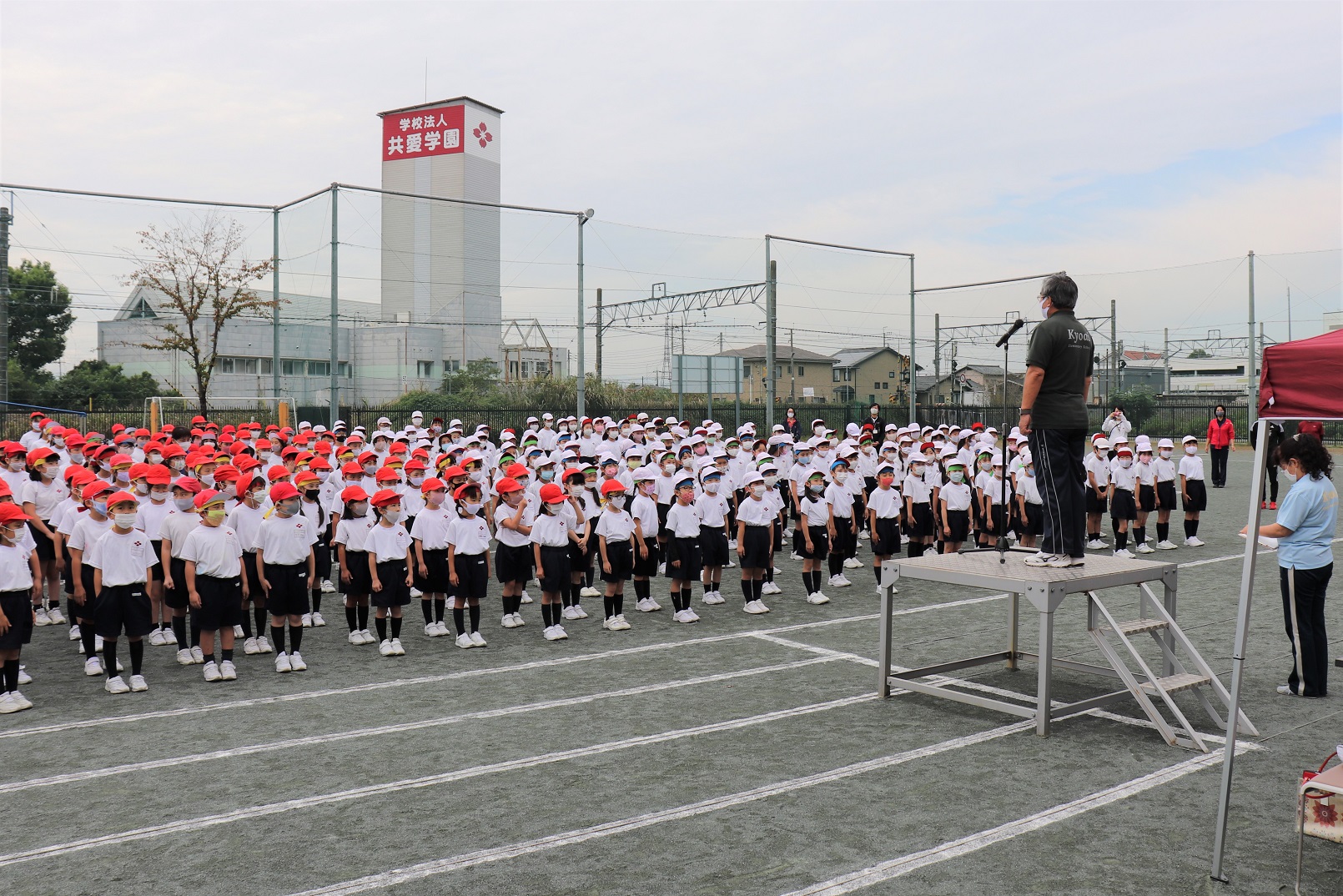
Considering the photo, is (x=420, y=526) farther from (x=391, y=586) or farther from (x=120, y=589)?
(x=120, y=589)

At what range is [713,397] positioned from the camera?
96.9 feet

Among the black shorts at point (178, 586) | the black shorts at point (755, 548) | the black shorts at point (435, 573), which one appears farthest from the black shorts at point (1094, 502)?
the black shorts at point (178, 586)

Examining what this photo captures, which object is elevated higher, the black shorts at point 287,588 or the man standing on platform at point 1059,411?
the man standing on platform at point 1059,411

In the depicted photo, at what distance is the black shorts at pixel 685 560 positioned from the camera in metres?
11.7

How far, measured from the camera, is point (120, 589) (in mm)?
8688

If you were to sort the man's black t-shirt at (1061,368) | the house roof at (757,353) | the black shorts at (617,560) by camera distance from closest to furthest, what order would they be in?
the man's black t-shirt at (1061,368), the black shorts at (617,560), the house roof at (757,353)

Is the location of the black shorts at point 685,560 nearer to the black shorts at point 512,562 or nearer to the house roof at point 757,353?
the black shorts at point 512,562

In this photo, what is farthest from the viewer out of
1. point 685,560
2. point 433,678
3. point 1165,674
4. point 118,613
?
point 685,560

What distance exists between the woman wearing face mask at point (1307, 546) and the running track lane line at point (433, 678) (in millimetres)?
4467

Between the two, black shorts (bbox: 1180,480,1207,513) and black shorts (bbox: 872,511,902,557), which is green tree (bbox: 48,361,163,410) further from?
black shorts (bbox: 1180,480,1207,513)

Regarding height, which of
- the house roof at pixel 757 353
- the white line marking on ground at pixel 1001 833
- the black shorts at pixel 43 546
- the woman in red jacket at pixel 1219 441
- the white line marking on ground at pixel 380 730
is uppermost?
the house roof at pixel 757 353

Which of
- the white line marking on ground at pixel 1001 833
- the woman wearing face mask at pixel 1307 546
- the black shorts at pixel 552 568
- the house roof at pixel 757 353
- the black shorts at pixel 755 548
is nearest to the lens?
the white line marking on ground at pixel 1001 833

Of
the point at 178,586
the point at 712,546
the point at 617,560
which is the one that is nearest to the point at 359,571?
the point at 178,586

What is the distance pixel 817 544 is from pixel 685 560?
1978mm
